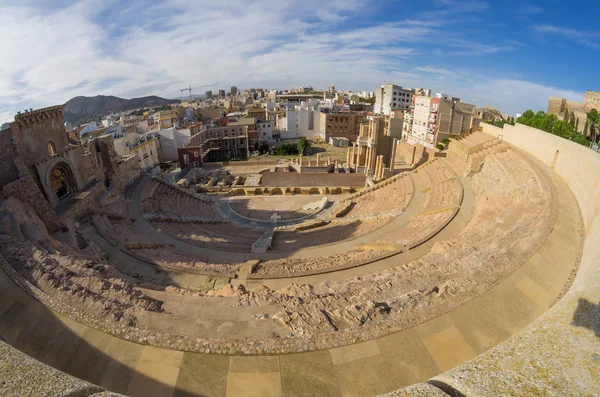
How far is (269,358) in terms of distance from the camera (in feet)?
19.7

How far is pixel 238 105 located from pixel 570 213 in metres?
88.9

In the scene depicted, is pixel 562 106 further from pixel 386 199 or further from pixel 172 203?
pixel 172 203

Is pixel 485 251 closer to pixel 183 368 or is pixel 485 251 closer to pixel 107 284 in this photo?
pixel 183 368

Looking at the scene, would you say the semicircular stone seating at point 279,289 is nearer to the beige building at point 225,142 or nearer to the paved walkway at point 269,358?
the paved walkway at point 269,358

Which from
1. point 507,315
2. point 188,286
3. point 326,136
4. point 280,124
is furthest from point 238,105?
point 507,315

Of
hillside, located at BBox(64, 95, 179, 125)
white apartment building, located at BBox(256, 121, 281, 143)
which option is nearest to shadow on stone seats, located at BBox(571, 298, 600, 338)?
white apartment building, located at BBox(256, 121, 281, 143)

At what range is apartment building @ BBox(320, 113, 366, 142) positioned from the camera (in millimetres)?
56094

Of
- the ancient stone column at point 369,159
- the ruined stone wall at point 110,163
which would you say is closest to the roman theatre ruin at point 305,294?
the ruined stone wall at point 110,163

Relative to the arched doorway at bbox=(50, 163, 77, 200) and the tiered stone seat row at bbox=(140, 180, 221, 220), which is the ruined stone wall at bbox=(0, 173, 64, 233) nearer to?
the arched doorway at bbox=(50, 163, 77, 200)

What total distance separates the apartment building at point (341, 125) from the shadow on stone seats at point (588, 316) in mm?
53519

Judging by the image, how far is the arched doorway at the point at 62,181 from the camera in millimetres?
19500

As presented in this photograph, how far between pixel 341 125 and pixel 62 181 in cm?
4569

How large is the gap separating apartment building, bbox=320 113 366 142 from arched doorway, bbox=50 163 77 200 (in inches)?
1704

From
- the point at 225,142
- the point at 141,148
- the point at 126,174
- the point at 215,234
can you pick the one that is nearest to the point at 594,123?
the point at 215,234
